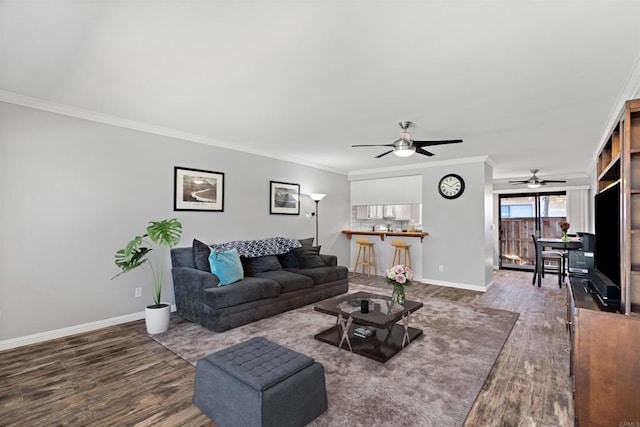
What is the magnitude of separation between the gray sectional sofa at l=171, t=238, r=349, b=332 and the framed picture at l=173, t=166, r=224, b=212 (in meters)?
0.66

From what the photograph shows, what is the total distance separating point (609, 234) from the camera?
7.50ft

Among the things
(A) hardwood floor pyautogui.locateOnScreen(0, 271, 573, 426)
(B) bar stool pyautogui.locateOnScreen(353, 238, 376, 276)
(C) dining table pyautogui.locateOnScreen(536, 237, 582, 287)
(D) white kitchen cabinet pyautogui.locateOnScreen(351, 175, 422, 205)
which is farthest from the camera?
(B) bar stool pyautogui.locateOnScreen(353, 238, 376, 276)

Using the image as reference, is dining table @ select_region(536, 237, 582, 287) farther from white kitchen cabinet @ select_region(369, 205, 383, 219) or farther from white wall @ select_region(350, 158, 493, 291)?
white kitchen cabinet @ select_region(369, 205, 383, 219)

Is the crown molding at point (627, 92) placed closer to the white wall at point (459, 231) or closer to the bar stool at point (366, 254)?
the white wall at point (459, 231)

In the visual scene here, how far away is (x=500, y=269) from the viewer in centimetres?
808

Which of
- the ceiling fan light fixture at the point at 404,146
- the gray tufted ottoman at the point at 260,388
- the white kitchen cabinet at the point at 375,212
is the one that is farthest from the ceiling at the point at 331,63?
the white kitchen cabinet at the point at 375,212

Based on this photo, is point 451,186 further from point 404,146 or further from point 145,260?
point 145,260

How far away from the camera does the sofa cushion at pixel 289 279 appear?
409cm

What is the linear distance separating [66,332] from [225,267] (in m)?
1.77

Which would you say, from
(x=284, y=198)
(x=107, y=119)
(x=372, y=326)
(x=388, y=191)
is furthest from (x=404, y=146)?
(x=107, y=119)

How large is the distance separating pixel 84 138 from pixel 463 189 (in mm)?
5929

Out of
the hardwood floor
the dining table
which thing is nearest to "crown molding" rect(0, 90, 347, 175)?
the hardwood floor

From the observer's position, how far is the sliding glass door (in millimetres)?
7777

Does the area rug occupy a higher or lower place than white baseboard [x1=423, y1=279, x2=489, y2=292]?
lower
